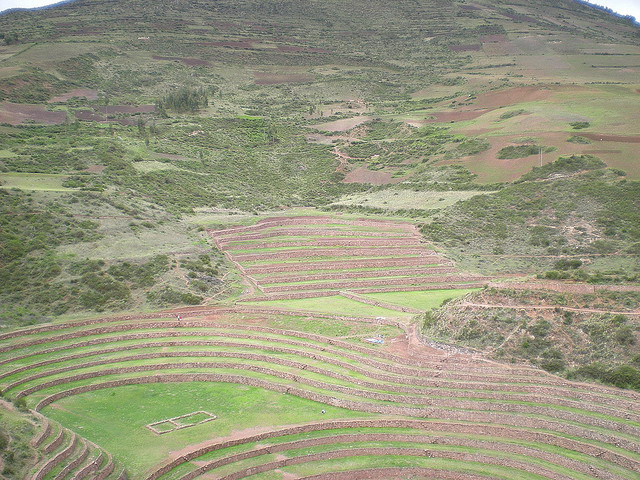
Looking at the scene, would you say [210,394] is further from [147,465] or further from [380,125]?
[380,125]

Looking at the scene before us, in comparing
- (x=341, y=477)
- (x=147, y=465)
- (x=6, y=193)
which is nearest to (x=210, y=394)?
(x=147, y=465)

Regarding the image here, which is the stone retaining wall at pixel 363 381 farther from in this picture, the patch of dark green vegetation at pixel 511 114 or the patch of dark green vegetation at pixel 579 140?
the patch of dark green vegetation at pixel 511 114

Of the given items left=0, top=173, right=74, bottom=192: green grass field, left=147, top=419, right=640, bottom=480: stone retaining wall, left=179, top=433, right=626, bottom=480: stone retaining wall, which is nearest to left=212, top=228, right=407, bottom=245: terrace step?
left=0, top=173, right=74, bottom=192: green grass field

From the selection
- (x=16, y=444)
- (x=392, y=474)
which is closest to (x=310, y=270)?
(x=392, y=474)

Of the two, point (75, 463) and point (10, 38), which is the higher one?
point (10, 38)

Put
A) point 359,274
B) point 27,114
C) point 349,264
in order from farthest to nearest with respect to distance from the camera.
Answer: point 27,114
point 349,264
point 359,274

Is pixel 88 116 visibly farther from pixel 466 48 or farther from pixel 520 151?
pixel 466 48

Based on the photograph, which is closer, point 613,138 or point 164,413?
point 164,413

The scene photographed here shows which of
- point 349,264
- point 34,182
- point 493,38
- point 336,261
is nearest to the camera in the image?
point 349,264
